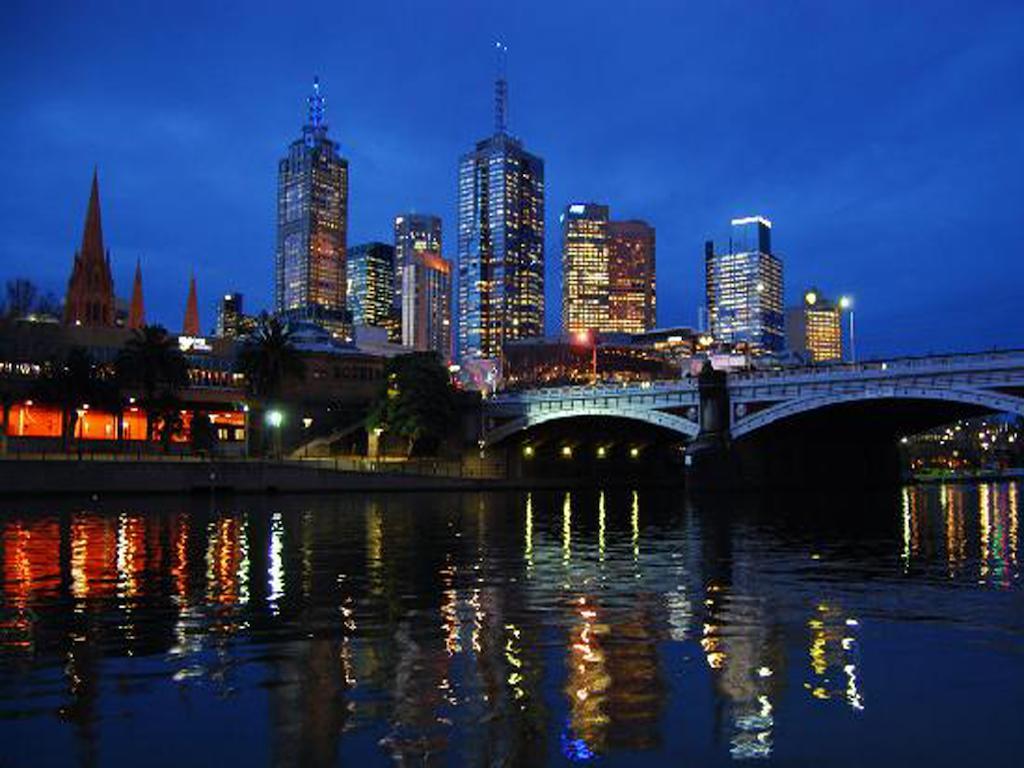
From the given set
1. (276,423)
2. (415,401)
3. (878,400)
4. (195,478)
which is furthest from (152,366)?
(878,400)

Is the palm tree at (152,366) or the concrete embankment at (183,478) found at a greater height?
the palm tree at (152,366)

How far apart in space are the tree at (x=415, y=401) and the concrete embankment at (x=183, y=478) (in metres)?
12.8

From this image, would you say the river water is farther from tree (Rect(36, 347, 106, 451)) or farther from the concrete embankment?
tree (Rect(36, 347, 106, 451))

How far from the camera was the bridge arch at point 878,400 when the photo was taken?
8044 cm

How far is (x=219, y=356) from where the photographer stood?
14625 centimetres

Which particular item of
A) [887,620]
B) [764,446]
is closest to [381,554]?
[887,620]

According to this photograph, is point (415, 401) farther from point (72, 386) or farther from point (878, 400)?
point (878, 400)

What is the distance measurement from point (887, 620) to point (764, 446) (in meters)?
92.9

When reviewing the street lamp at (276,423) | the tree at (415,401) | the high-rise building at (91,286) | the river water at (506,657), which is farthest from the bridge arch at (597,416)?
the high-rise building at (91,286)

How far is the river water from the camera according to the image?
11406 mm

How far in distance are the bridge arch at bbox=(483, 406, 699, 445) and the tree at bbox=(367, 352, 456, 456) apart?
7.36m

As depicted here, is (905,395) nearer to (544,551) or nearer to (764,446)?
(764,446)

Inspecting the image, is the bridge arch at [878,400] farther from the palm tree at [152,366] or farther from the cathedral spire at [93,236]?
the cathedral spire at [93,236]

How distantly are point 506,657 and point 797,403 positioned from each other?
83.5 meters
